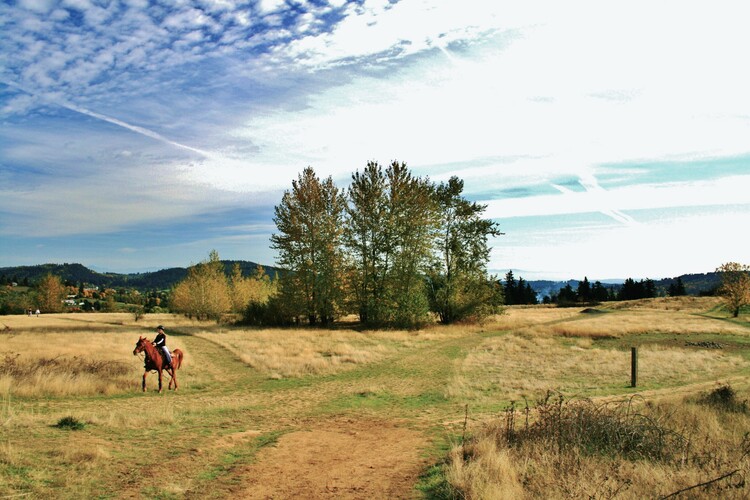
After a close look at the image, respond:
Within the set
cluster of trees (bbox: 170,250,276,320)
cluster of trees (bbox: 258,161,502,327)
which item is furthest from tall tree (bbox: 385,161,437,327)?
cluster of trees (bbox: 170,250,276,320)

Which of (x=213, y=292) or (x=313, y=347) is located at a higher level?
(x=213, y=292)

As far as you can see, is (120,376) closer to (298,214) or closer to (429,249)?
(298,214)

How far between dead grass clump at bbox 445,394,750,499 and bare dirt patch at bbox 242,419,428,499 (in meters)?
1.01

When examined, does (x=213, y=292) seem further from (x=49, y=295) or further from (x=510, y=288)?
(x=510, y=288)

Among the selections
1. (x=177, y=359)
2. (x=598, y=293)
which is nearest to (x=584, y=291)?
(x=598, y=293)

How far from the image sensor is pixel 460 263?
4778cm

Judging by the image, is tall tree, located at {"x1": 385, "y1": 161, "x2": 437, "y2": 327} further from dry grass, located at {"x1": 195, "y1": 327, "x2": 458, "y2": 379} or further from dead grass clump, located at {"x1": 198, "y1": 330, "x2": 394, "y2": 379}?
dead grass clump, located at {"x1": 198, "y1": 330, "x2": 394, "y2": 379}

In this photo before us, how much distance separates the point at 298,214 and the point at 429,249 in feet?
43.8

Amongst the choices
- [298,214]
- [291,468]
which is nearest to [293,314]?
[298,214]

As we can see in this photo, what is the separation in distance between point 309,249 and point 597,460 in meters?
37.9

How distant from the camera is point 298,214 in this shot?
146 ft

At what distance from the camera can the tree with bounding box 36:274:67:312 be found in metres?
94.4

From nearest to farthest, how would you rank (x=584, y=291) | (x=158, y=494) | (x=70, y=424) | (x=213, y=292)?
(x=158, y=494) < (x=70, y=424) < (x=213, y=292) < (x=584, y=291)

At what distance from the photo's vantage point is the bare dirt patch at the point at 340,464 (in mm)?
7789
